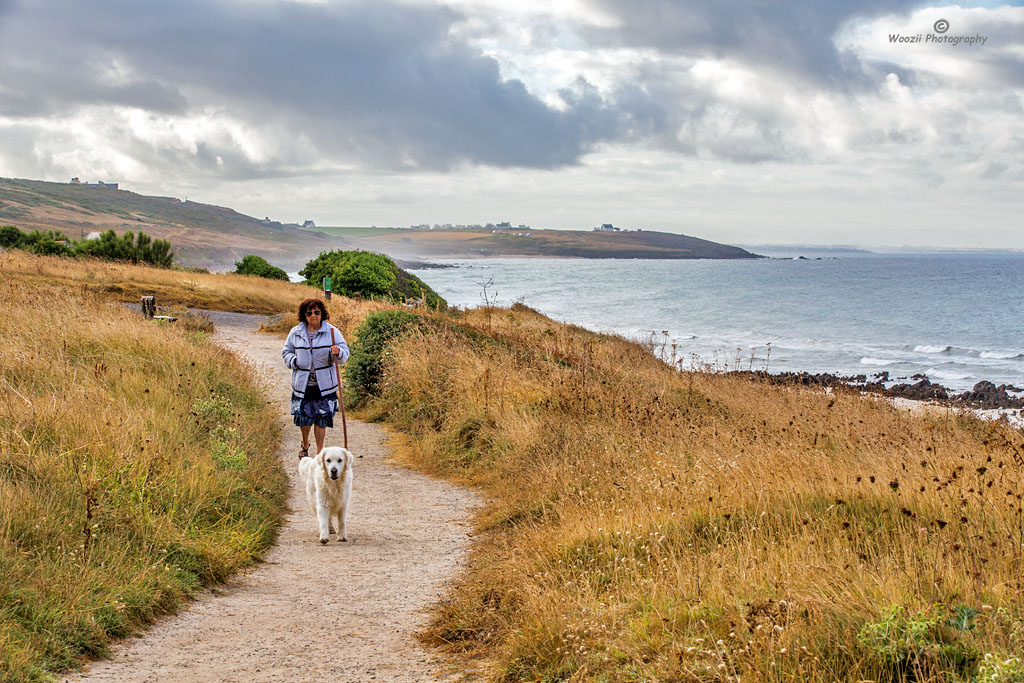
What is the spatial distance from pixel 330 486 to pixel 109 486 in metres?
1.78

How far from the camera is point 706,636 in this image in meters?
3.79

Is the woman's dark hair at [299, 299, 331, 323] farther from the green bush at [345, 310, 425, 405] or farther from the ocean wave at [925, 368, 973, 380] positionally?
the ocean wave at [925, 368, 973, 380]

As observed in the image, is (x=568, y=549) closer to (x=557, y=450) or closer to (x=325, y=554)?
(x=325, y=554)

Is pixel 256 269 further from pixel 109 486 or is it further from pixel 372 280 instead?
pixel 109 486

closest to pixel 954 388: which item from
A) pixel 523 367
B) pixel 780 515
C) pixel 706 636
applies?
pixel 523 367

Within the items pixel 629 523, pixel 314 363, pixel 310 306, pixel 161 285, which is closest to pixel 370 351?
pixel 314 363

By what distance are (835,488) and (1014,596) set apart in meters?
2.11

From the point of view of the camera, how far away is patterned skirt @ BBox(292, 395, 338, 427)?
9.47m

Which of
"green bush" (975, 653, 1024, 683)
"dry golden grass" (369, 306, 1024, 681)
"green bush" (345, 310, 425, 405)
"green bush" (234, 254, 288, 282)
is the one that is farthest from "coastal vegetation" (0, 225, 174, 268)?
"green bush" (975, 653, 1024, 683)

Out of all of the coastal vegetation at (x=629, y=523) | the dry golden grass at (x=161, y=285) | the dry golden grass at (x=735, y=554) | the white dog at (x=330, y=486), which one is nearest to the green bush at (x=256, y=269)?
the dry golden grass at (x=161, y=285)

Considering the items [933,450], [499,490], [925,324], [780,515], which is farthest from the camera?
[925,324]

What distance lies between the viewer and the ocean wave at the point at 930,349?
4394 centimetres

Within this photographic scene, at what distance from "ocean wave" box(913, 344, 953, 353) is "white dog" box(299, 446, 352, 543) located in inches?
1712

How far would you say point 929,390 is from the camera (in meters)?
29.0
